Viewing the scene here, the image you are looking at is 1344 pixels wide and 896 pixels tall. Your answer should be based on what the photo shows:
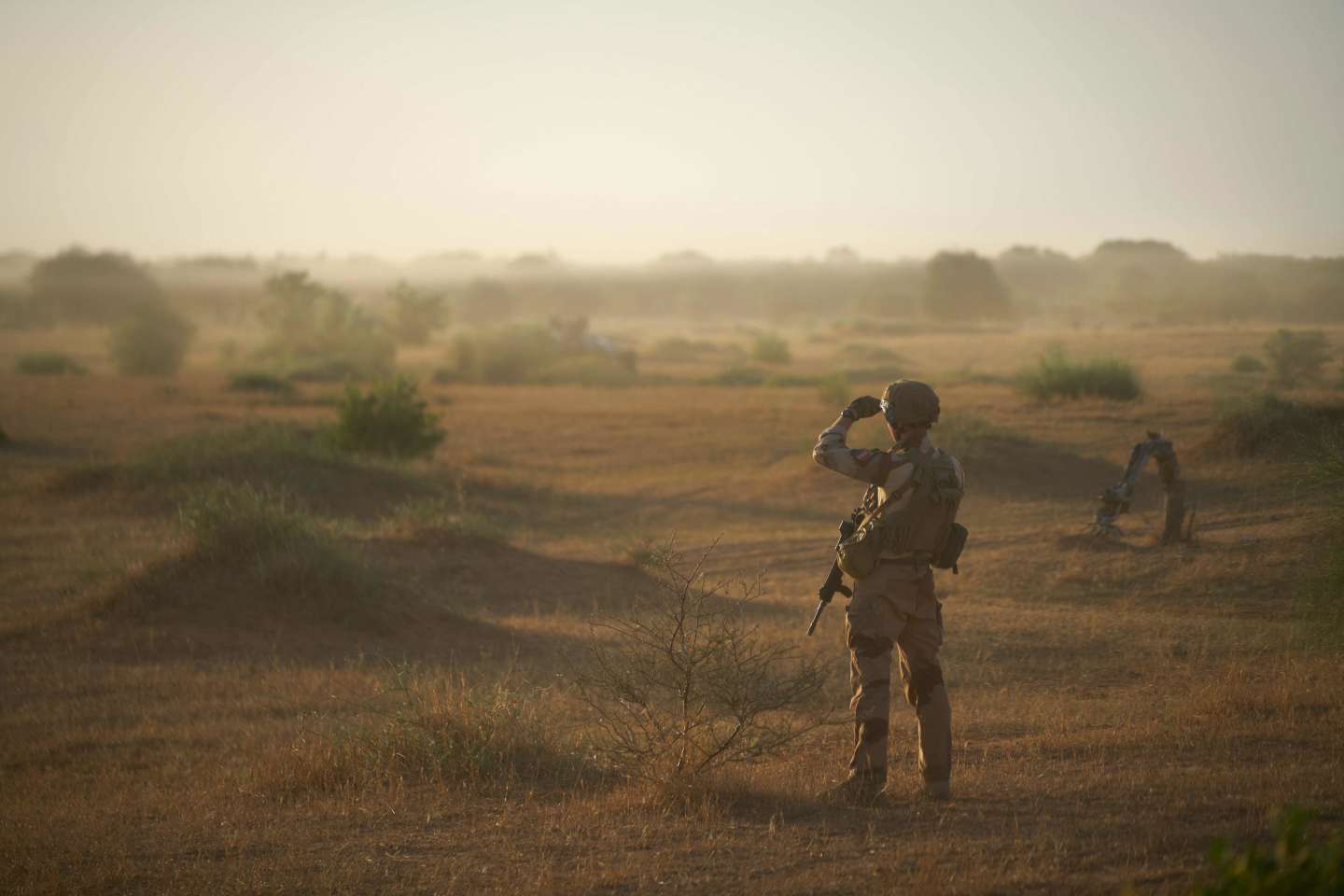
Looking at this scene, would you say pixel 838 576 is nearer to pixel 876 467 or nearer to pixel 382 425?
pixel 876 467

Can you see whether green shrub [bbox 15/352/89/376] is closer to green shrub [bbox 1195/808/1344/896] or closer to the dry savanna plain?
the dry savanna plain

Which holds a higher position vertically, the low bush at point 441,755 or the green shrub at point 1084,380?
the green shrub at point 1084,380

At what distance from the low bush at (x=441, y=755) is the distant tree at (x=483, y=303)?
100 meters

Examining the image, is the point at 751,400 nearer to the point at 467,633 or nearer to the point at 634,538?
the point at 634,538

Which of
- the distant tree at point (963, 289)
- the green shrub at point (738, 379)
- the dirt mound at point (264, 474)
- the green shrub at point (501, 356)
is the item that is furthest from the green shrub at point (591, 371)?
the distant tree at point (963, 289)

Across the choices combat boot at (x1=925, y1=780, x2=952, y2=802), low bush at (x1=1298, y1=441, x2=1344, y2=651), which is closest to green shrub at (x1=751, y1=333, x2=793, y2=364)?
low bush at (x1=1298, y1=441, x2=1344, y2=651)

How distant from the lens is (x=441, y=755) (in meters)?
6.49

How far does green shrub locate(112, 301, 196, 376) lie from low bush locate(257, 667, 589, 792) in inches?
1886

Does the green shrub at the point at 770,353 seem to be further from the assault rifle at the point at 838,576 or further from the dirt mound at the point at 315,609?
the assault rifle at the point at 838,576

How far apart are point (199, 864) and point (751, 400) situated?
28909mm

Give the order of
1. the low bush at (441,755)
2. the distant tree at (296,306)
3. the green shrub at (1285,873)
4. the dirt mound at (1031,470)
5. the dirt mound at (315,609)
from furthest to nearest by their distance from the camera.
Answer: the distant tree at (296,306) → the dirt mound at (1031,470) → the dirt mound at (315,609) → the low bush at (441,755) → the green shrub at (1285,873)

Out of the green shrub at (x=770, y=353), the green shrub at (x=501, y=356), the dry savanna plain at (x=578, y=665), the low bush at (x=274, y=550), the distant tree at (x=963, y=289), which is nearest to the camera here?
the dry savanna plain at (x=578, y=665)

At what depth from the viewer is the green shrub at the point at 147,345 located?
164 ft

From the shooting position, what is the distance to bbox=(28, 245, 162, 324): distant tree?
221ft
